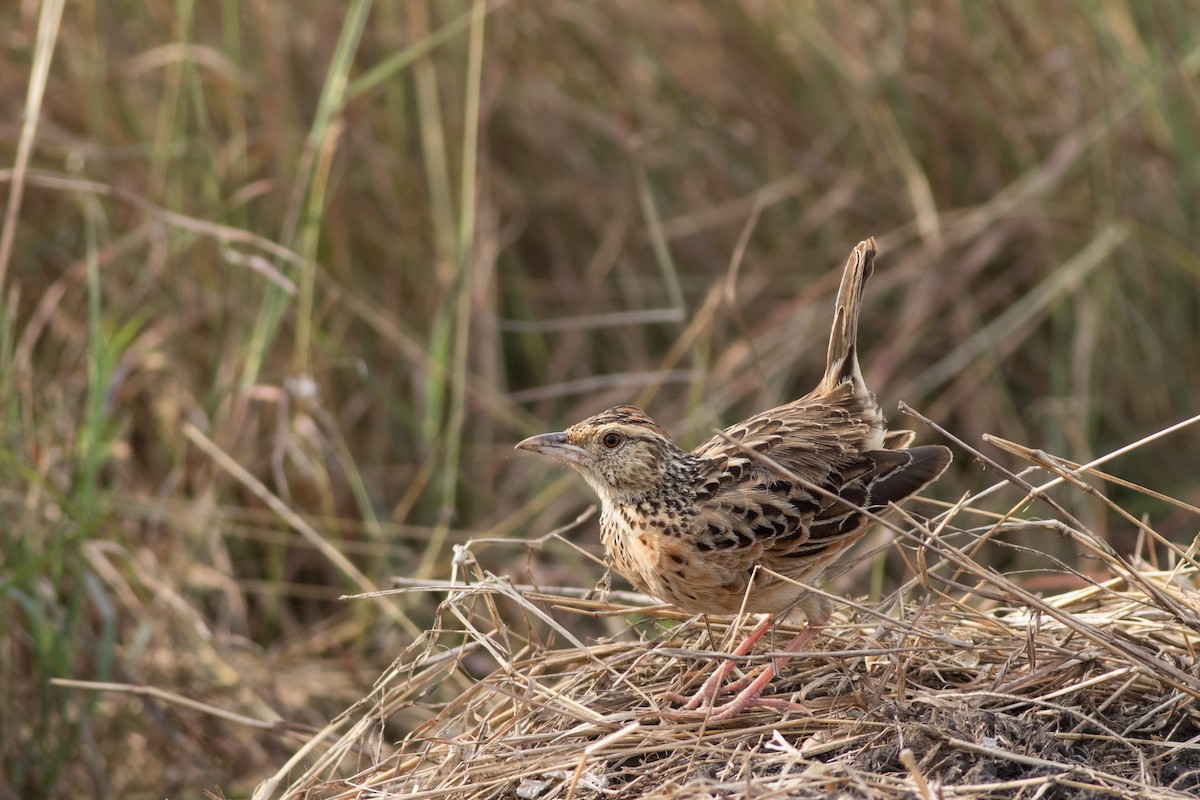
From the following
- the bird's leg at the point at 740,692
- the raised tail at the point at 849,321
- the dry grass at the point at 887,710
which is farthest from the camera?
the raised tail at the point at 849,321

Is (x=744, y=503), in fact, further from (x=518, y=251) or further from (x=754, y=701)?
(x=518, y=251)

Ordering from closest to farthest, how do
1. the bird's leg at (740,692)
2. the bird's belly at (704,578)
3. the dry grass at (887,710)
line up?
the dry grass at (887,710) → the bird's leg at (740,692) → the bird's belly at (704,578)

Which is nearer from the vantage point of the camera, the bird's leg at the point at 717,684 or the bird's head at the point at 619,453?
the bird's leg at the point at 717,684

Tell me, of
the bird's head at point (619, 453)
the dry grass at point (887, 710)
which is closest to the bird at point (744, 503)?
the bird's head at point (619, 453)

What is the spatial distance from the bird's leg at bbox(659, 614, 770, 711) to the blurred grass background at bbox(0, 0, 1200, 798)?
2.06 metres

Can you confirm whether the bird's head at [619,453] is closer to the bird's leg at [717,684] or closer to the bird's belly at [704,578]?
the bird's belly at [704,578]

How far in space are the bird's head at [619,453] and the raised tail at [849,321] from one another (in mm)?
655

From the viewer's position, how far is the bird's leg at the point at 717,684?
356cm

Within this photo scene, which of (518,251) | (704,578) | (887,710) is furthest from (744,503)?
(518,251)

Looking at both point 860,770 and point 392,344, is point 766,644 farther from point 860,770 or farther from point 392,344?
point 392,344

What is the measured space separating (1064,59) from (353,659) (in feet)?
15.0

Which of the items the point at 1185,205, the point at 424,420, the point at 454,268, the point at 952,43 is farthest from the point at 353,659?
the point at 1185,205

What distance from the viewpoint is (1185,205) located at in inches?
270

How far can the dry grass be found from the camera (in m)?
3.16
